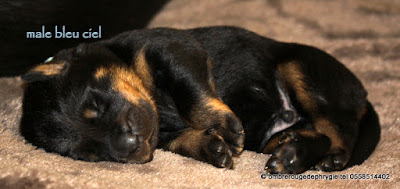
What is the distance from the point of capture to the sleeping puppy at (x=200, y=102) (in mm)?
2979

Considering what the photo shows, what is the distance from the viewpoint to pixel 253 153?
136 inches

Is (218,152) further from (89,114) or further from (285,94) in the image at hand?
(285,94)

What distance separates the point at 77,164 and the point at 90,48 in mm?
882

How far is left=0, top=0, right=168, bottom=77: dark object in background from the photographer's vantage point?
3.92 metres

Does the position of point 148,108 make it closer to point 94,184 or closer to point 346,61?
point 94,184

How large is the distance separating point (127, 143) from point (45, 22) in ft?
5.86

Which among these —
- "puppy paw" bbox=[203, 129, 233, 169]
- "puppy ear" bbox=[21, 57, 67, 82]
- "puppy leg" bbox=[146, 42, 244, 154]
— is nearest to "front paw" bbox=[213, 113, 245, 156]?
"puppy leg" bbox=[146, 42, 244, 154]

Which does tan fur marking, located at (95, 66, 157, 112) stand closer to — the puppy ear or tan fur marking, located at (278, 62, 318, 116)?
the puppy ear

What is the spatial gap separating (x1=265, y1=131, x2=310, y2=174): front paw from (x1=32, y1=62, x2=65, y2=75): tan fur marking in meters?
1.58

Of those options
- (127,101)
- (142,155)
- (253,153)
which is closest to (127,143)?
(142,155)

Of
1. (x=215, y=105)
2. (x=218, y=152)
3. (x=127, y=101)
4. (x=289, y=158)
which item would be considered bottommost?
(x=289, y=158)

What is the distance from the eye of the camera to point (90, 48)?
3320mm

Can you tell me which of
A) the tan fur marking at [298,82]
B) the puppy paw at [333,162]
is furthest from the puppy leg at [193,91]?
the tan fur marking at [298,82]

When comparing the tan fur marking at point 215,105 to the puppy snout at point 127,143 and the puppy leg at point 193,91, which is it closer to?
the puppy leg at point 193,91
